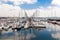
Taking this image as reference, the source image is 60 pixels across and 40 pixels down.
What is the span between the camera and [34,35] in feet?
12.7

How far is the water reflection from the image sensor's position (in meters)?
3.80

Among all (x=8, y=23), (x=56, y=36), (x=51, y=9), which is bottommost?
(x=56, y=36)

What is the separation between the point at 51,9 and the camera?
3900mm

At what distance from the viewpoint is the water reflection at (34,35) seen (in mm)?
3799

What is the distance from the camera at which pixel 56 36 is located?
3852mm

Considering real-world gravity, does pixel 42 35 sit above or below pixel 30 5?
below

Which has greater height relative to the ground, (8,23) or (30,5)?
(30,5)

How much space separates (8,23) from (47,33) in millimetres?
852

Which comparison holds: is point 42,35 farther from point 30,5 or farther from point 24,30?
point 30,5

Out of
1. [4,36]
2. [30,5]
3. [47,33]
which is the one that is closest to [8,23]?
[4,36]

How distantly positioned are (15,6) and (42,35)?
2.78 feet

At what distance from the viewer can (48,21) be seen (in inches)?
154

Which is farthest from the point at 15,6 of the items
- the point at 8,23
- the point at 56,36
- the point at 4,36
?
the point at 56,36

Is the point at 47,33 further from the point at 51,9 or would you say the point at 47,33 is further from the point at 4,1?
the point at 4,1
